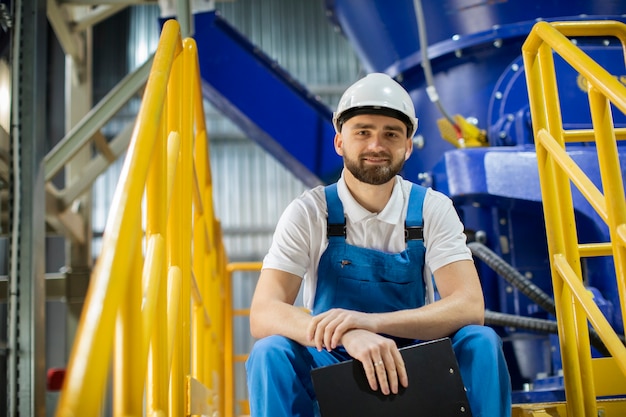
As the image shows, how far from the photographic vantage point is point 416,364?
1.72m

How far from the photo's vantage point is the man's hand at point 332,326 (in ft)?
5.79

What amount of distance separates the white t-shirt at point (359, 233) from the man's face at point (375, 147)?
0.33ft

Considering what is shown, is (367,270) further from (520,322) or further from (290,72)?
(290,72)

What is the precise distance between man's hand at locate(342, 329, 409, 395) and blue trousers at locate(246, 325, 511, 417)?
0.20m

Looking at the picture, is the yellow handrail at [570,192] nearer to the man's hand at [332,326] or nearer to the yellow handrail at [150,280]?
the man's hand at [332,326]

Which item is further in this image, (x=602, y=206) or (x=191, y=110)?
(x=191, y=110)

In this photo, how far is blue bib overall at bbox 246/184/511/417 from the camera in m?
1.76

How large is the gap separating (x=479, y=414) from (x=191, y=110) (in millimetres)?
1354

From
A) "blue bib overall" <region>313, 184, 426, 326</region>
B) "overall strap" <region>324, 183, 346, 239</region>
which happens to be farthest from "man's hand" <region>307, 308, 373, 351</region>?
"overall strap" <region>324, 183, 346, 239</region>

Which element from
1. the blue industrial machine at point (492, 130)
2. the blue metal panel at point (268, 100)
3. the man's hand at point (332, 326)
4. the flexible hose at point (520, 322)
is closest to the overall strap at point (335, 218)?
the man's hand at point (332, 326)

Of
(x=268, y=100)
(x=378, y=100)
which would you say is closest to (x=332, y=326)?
(x=378, y=100)

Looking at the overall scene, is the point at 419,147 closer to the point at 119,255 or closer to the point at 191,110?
the point at 191,110

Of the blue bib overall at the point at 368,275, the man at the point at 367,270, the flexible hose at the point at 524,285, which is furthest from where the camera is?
the flexible hose at the point at 524,285

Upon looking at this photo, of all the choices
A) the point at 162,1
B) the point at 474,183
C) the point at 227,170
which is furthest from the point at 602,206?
the point at 227,170
